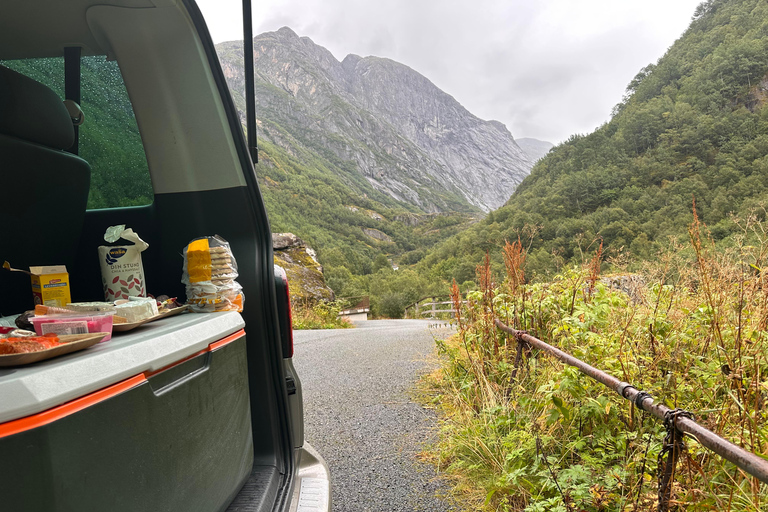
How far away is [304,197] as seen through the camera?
4033 inches

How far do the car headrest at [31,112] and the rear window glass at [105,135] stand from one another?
278 mm

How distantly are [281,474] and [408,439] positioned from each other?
190 centimetres

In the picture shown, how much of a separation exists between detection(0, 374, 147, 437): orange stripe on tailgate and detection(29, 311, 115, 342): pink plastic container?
20 centimetres

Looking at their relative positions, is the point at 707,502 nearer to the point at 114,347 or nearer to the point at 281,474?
the point at 281,474

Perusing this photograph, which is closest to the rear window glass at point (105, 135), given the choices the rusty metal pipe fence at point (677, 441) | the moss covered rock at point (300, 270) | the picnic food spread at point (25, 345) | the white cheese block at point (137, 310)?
the white cheese block at point (137, 310)

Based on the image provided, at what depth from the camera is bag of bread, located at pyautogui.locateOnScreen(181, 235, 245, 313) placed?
1.46 meters

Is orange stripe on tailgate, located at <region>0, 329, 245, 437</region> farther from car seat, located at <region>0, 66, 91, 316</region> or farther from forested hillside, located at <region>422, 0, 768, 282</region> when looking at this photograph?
forested hillside, located at <region>422, 0, 768, 282</region>

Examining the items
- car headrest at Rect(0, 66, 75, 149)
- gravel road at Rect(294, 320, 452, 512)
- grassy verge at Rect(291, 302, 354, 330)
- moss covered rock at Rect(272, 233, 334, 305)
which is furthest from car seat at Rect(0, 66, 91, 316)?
moss covered rock at Rect(272, 233, 334, 305)

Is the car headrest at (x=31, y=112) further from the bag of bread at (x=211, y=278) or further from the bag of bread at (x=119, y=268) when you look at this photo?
the bag of bread at (x=211, y=278)

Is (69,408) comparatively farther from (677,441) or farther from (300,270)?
(300,270)

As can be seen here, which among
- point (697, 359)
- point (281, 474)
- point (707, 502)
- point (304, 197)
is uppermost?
point (304, 197)

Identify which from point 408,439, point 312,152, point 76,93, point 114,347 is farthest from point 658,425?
point 312,152

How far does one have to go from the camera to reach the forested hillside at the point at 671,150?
43875mm

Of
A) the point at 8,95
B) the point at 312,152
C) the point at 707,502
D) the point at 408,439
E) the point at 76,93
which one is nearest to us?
the point at 8,95
